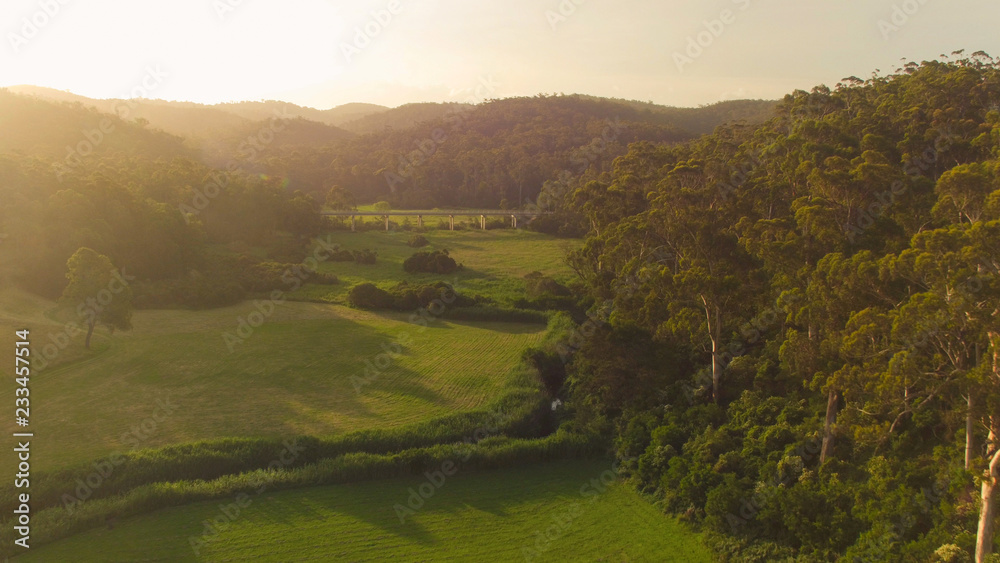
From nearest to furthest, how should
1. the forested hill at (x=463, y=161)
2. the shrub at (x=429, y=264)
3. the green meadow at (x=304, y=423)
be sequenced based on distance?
the green meadow at (x=304, y=423), the shrub at (x=429, y=264), the forested hill at (x=463, y=161)

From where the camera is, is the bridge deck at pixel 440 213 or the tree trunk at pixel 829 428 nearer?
the tree trunk at pixel 829 428

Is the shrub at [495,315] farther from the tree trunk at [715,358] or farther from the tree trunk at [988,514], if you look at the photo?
the tree trunk at [988,514]

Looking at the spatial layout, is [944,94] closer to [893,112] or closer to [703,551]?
[893,112]

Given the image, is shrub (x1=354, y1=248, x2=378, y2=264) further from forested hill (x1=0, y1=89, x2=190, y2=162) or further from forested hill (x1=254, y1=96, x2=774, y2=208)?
forested hill (x1=254, y1=96, x2=774, y2=208)

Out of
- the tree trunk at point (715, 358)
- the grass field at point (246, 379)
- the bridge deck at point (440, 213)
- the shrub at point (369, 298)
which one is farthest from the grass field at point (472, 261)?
the tree trunk at point (715, 358)

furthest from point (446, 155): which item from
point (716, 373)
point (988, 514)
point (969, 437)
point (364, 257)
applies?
point (988, 514)

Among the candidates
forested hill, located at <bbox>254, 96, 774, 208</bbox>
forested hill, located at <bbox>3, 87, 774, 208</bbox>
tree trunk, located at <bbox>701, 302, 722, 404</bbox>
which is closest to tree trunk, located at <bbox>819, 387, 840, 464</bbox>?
tree trunk, located at <bbox>701, 302, 722, 404</bbox>
